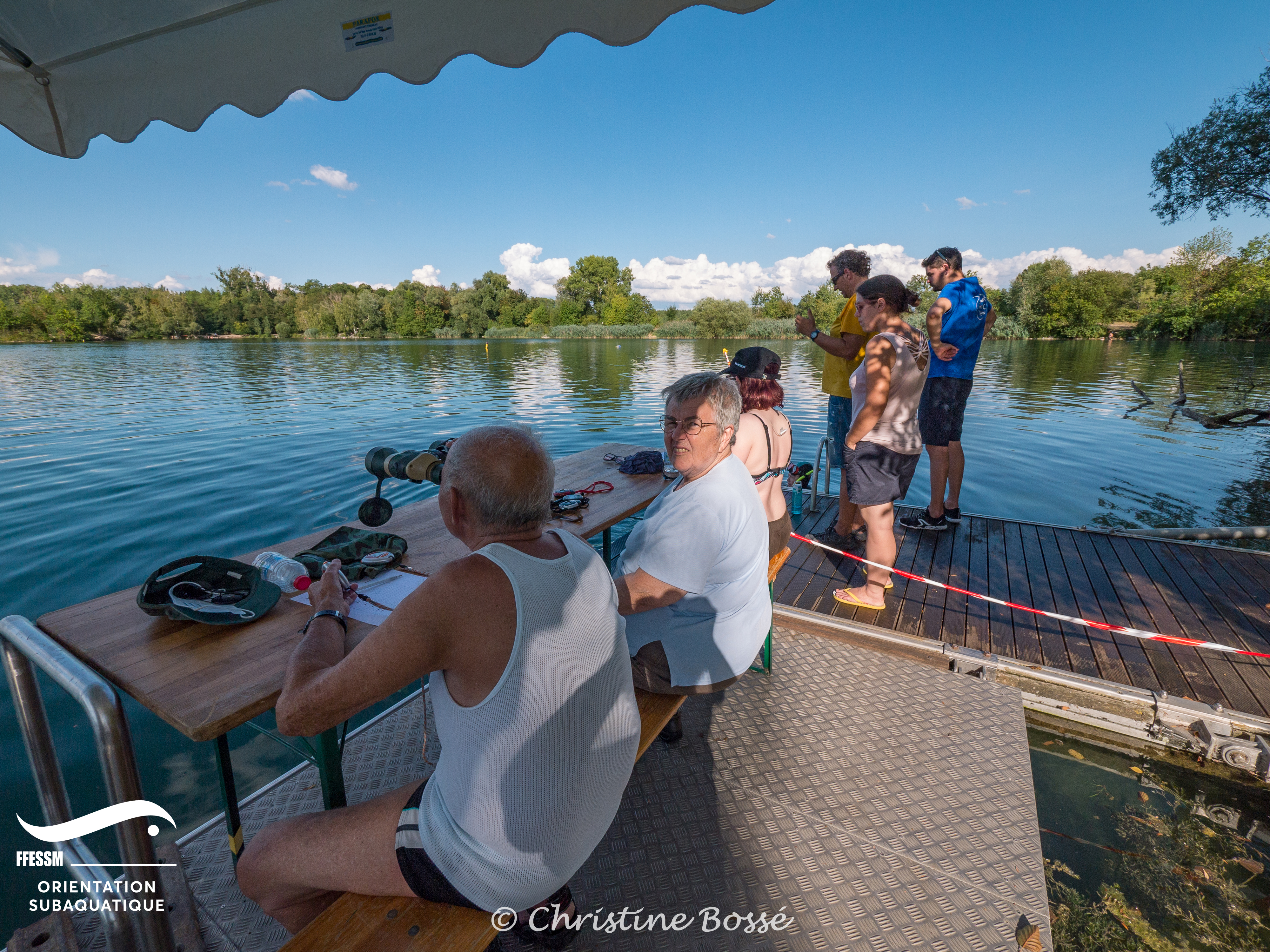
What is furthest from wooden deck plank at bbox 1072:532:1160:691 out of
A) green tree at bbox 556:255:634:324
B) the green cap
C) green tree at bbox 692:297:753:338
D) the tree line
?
green tree at bbox 556:255:634:324

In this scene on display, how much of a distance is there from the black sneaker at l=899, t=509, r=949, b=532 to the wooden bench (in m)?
4.35

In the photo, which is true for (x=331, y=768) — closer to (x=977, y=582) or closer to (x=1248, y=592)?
(x=977, y=582)

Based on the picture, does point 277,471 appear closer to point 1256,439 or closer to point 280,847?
point 280,847

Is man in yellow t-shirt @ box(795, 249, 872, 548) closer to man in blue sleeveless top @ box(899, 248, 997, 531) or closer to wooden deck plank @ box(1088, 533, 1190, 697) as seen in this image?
man in blue sleeveless top @ box(899, 248, 997, 531)

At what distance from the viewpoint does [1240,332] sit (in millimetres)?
24266

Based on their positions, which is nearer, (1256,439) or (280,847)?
(280,847)

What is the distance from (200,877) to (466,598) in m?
1.78

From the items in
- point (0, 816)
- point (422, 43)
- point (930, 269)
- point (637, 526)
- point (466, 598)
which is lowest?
point (0, 816)

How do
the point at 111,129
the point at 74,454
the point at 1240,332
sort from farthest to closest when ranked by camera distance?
the point at 1240,332 → the point at 74,454 → the point at 111,129

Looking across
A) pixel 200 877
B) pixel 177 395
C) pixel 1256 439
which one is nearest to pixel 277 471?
pixel 200 877

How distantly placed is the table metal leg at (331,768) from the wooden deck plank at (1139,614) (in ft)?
11.7

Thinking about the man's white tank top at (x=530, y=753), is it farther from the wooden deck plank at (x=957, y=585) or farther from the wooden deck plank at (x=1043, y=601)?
the wooden deck plank at (x=1043, y=601)

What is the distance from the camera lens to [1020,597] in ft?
11.3

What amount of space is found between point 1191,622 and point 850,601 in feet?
6.20
